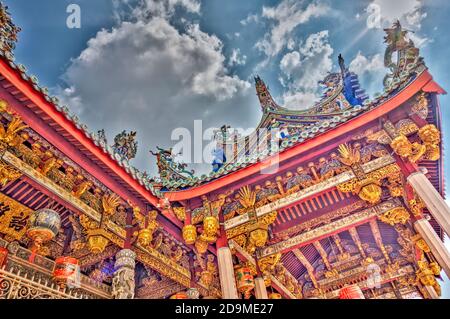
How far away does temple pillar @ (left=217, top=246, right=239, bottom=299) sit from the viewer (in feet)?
19.8

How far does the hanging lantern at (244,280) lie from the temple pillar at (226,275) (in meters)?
1.24

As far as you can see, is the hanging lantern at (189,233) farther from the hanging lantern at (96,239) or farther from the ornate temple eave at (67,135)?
the hanging lantern at (96,239)

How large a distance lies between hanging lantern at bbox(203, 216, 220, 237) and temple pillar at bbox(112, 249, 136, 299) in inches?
67.1

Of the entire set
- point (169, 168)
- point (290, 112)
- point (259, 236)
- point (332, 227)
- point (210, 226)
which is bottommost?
point (259, 236)

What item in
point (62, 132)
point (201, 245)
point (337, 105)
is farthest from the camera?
point (337, 105)

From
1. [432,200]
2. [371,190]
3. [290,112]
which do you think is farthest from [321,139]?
[290,112]

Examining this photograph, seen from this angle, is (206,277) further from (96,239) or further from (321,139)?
(321,139)

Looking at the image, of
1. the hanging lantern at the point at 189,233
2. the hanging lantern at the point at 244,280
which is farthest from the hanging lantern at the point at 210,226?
the hanging lantern at the point at 244,280

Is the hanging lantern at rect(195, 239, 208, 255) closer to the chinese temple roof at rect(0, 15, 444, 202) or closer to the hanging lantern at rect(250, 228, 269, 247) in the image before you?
the hanging lantern at rect(250, 228, 269, 247)

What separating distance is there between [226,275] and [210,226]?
115 centimetres

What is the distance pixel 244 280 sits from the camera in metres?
7.58

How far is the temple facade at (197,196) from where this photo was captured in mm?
5137

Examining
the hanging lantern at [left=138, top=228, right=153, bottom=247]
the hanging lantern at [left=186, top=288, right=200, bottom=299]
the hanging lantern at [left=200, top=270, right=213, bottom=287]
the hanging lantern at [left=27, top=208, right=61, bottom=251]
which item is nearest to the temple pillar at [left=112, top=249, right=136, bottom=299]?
the hanging lantern at [left=138, top=228, right=153, bottom=247]
